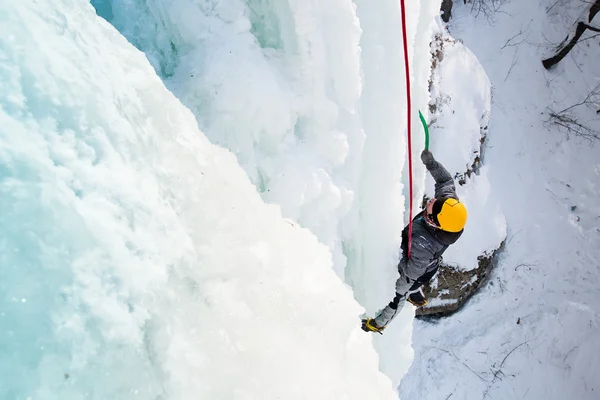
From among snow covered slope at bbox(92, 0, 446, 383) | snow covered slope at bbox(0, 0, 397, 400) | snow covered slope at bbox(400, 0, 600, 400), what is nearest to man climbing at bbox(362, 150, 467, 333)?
snow covered slope at bbox(92, 0, 446, 383)

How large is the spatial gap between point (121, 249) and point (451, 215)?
1.99 m

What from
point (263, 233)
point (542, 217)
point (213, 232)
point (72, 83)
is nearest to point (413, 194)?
point (263, 233)

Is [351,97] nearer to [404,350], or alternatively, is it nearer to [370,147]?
[370,147]

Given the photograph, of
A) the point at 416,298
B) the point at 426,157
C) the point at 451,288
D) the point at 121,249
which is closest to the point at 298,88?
the point at 426,157

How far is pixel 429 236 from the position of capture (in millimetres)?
2658

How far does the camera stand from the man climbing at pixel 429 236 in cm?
250

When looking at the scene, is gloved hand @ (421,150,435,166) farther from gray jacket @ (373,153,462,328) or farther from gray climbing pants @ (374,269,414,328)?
gray climbing pants @ (374,269,414,328)

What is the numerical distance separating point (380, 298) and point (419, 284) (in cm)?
27

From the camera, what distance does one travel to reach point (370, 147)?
Result: 2504 mm

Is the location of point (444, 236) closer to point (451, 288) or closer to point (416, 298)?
point (416, 298)

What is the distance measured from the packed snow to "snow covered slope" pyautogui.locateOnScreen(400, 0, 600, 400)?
62cm

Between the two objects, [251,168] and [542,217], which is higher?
[251,168]

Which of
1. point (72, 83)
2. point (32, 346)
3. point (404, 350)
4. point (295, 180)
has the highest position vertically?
point (72, 83)

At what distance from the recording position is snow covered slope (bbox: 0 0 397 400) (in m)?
0.74
